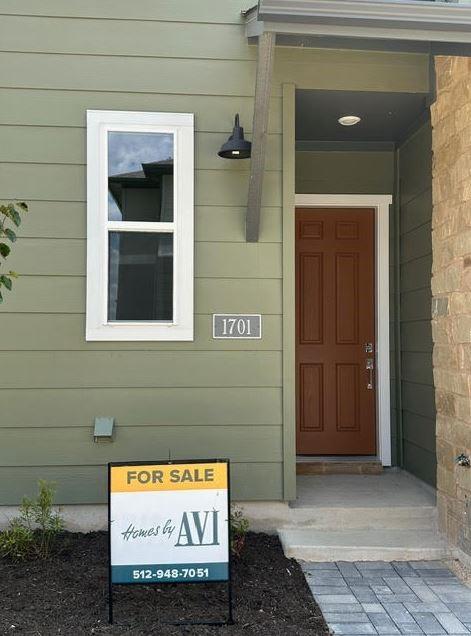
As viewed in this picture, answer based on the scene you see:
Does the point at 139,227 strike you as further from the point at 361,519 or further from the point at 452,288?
the point at 361,519

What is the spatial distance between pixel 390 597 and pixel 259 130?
2638mm

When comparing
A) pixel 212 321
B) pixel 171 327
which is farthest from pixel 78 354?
pixel 212 321

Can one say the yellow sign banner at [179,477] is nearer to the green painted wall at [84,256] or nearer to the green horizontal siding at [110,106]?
the green painted wall at [84,256]

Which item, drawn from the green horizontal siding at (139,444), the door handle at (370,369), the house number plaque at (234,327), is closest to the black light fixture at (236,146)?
the house number plaque at (234,327)

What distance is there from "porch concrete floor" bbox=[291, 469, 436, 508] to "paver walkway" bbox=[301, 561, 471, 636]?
0.49 m

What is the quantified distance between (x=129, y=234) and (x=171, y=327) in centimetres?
65

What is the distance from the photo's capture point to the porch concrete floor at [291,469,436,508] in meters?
4.10

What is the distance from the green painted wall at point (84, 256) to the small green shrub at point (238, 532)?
0.15 meters

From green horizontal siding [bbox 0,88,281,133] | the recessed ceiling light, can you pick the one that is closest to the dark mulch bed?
green horizontal siding [bbox 0,88,281,133]

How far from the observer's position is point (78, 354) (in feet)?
12.8

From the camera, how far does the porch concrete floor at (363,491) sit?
410 cm

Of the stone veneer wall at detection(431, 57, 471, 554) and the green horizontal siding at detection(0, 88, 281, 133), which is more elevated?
the green horizontal siding at detection(0, 88, 281, 133)

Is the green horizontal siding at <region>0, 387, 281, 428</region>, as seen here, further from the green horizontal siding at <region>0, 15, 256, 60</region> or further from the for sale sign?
the green horizontal siding at <region>0, 15, 256, 60</region>

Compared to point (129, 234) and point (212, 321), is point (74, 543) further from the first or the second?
point (129, 234)
